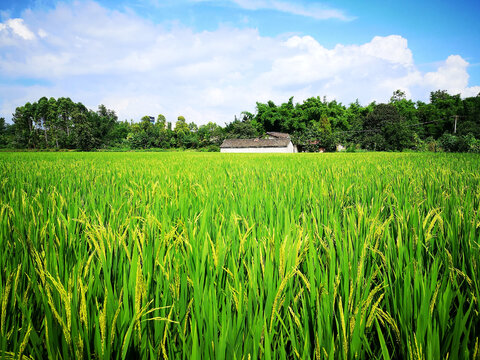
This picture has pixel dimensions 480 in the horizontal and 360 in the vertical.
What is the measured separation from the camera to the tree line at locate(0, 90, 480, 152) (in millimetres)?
41531

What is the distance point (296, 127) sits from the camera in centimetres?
6806

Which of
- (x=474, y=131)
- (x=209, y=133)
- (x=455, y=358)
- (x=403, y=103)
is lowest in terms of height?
(x=455, y=358)

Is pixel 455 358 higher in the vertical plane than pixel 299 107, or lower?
lower

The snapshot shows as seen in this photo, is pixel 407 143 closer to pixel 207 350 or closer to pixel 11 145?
pixel 207 350

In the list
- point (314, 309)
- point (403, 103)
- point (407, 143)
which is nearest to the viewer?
point (314, 309)

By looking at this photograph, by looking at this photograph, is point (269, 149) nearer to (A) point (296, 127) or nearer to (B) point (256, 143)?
(B) point (256, 143)

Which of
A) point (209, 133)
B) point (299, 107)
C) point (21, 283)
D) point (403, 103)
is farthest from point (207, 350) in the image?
point (403, 103)

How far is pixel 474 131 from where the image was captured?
125 feet

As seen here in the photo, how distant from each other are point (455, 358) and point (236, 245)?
768mm

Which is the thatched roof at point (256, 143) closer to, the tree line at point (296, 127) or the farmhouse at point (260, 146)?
the farmhouse at point (260, 146)

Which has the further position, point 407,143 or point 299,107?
point 299,107

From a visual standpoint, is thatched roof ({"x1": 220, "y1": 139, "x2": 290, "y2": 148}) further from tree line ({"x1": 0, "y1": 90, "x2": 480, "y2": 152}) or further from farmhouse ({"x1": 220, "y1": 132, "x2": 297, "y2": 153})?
tree line ({"x1": 0, "y1": 90, "x2": 480, "y2": 152})

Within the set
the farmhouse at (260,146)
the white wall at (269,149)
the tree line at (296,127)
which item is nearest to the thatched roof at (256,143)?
the farmhouse at (260,146)

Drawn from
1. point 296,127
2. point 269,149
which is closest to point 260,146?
point 269,149
